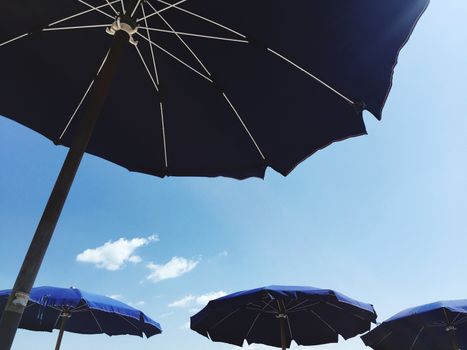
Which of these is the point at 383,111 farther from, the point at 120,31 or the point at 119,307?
the point at 119,307

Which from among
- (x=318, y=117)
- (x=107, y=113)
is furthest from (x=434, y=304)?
(x=107, y=113)

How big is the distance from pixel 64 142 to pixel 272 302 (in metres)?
5.41

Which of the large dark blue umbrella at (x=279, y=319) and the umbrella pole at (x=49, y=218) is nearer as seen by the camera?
the umbrella pole at (x=49, y=218)

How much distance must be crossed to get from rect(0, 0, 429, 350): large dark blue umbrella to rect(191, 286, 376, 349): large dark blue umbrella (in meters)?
2.91

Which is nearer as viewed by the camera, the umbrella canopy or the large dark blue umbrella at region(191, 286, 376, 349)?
the large dark blue umbrella at region(191, 286, 376, 349)

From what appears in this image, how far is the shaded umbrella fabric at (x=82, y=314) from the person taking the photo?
6.62 metres

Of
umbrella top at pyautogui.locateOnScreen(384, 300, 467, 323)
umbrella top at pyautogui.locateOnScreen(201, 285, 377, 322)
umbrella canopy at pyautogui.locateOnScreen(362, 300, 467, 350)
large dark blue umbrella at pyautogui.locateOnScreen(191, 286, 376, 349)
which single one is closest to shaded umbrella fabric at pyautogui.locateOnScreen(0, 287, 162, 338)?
large dark blue umbrella at pyautogui.locateOnScreen(191, 286, 376, 349)

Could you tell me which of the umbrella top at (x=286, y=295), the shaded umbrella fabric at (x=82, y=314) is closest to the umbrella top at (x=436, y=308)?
the umbrella top at (x=286, y=295)

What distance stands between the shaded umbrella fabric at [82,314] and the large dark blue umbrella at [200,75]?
3.68 metres

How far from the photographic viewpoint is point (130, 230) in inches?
510

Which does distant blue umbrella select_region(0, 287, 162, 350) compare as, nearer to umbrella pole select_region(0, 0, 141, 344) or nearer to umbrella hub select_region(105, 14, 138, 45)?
umbrella pole select_region(0, 0, 141, 344)

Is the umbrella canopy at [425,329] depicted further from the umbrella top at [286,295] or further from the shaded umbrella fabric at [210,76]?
the shaded umbrella fabric at [210,76]

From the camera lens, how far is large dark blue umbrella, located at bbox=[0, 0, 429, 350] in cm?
283

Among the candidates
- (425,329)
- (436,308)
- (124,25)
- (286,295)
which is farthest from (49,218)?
(425,329)
